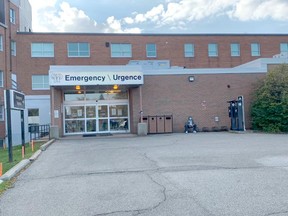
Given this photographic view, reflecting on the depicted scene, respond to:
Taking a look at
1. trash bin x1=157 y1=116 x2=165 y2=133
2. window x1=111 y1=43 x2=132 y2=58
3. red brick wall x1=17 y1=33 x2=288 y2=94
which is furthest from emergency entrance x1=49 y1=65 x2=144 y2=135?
window x1=111 y1=43 x2=132 y2=58

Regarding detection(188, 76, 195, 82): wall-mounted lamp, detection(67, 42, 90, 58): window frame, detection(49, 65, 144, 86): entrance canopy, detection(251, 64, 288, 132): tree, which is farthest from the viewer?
detection(67, 42, 90, 58): window frame

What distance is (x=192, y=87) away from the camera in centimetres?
2380

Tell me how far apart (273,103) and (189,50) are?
66.4 ft

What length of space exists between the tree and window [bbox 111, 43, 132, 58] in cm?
1964

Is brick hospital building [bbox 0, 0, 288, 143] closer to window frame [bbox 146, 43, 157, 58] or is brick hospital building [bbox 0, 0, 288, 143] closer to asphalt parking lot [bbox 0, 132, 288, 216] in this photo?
asphalt parking lot [bbox 0, 132, 288, 216]

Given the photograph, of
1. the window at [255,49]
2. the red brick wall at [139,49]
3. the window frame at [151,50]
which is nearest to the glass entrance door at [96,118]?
the red brick wall at [139,49]

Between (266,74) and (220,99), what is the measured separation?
3.71 metres

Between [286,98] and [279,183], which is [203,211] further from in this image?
[286,98]

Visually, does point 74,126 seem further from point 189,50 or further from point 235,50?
point 235,50

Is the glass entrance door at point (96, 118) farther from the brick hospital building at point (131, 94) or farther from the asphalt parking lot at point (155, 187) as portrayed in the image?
the asphalt parking lot at point (155, 187)

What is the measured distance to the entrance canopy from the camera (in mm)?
20578

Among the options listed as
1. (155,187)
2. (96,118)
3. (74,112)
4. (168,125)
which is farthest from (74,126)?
(155,187)

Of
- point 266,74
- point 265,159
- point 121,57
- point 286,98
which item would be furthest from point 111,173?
point 121,57

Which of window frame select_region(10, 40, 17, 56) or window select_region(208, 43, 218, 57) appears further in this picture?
window select_region(208, 43, 218, 57)
